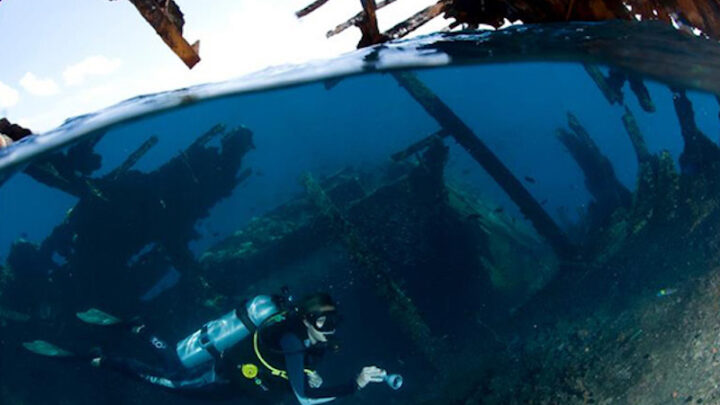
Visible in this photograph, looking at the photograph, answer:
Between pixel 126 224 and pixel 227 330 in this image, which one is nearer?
pixel 227 330

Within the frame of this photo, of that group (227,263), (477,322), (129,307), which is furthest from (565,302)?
(129,307)

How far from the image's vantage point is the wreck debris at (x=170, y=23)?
460 centimetres

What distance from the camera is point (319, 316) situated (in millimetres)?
6852

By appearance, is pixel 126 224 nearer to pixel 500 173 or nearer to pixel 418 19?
pixel 418 19

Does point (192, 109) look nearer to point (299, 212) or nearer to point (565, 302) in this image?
point (299, 212)

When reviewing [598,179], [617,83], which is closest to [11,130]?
[598,179]

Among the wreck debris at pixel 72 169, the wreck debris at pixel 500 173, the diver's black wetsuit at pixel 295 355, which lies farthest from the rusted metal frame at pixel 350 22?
the wreck debris at pixel 72 169

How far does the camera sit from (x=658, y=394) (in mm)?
7109

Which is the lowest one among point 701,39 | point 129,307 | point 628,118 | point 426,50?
point 628,118

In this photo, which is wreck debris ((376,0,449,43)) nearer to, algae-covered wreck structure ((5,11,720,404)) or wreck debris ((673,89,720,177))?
algae-covered wreck structure ((5,11,720,404))

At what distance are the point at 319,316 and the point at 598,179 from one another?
33.9 ft

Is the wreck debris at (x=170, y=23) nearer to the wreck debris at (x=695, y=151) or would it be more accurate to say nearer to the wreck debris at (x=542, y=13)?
the wreck debris at (x=542, y=13)

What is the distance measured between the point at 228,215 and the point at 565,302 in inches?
424

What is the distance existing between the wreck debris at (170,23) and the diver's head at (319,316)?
153 inches
